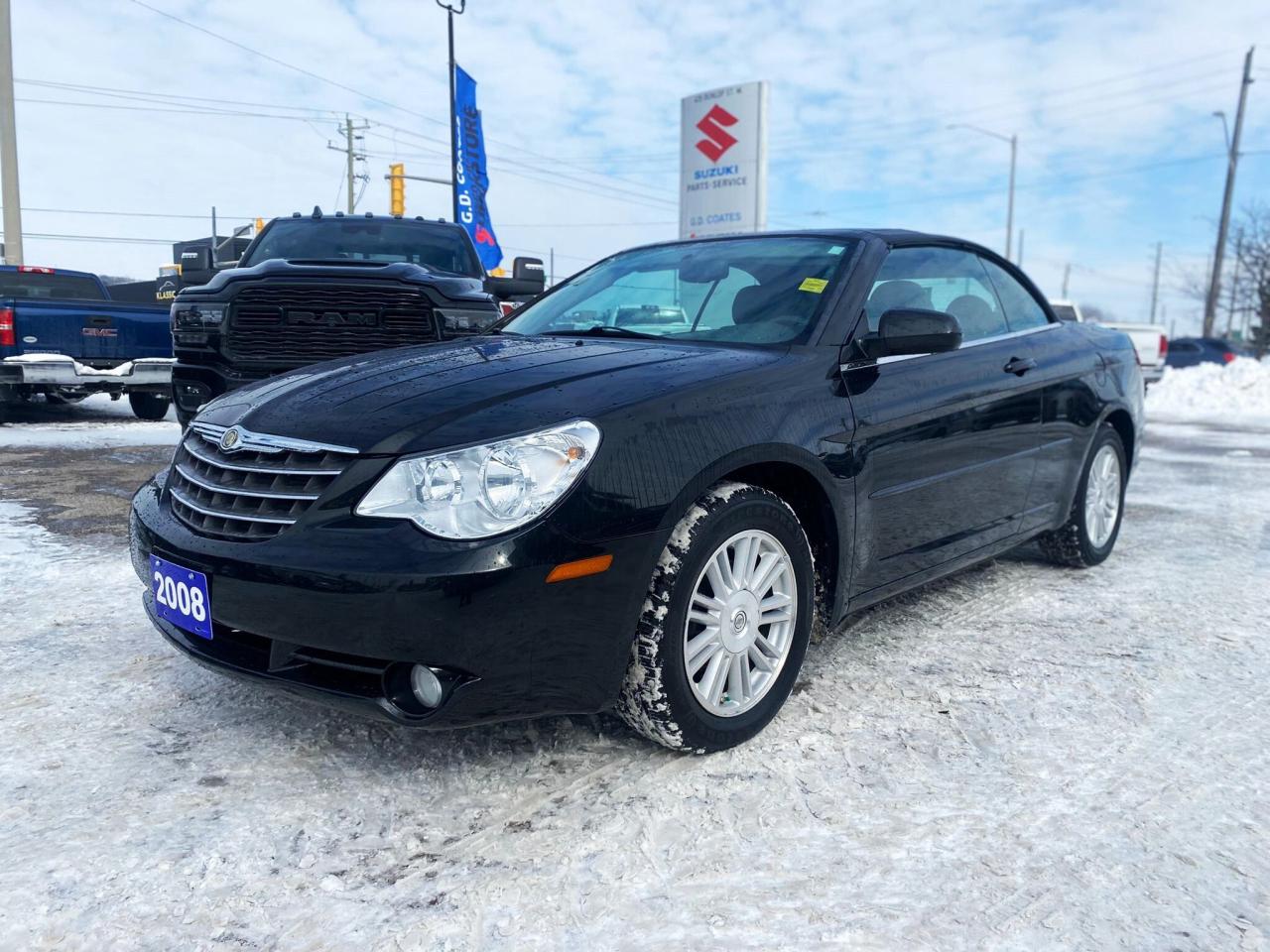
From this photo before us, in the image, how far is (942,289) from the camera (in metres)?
3.89

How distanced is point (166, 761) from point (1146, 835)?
7.61 feet

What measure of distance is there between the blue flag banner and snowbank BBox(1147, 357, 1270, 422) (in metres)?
12.0

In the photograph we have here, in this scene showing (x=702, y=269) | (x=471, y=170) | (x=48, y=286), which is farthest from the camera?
(x=471, y=170)

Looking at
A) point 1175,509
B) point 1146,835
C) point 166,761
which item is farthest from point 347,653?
point 1175,509

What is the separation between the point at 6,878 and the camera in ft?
6.58

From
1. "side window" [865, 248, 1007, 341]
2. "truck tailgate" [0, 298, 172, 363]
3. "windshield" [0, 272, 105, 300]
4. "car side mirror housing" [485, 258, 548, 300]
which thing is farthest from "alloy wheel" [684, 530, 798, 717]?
"windshield" [0, 272, 105, 300]

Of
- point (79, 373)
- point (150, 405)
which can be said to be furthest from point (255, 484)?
point (150, 405)

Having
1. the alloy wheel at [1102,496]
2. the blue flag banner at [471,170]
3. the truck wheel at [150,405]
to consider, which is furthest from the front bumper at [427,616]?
the blue flag banner at [471,170]

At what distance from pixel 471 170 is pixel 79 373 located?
1118 cm

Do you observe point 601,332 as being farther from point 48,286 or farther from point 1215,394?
point 1215,394

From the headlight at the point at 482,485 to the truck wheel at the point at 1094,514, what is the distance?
3.08 m

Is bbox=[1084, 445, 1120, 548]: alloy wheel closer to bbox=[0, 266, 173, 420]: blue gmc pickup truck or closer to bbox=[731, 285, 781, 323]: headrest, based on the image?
bbox=[731, 285, 781, 323]: headrest

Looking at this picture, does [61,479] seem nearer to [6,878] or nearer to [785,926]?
[6,878]

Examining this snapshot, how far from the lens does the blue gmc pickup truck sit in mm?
A: 8992
